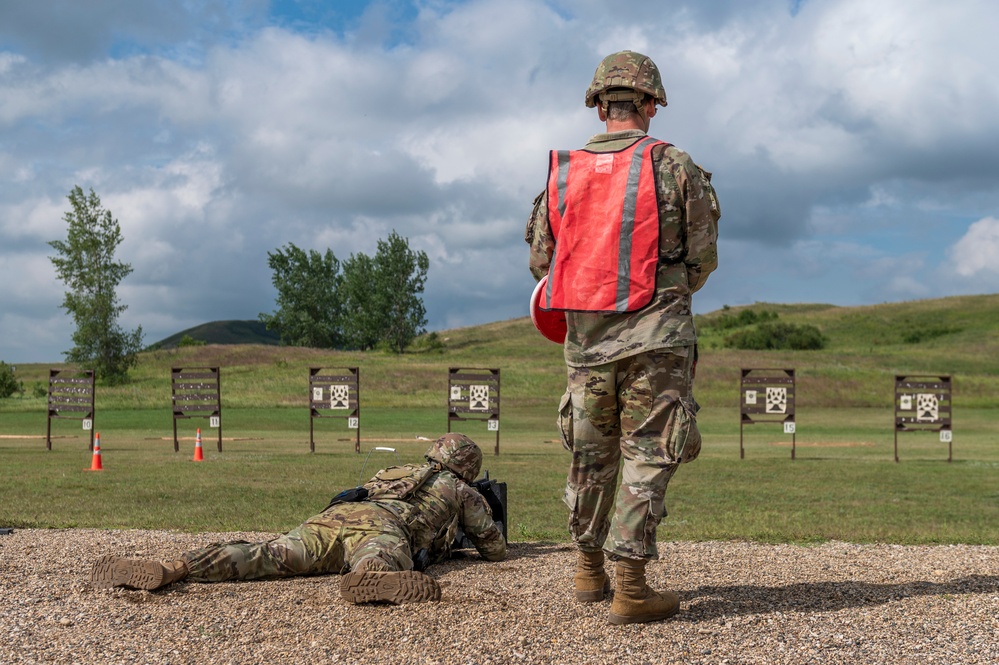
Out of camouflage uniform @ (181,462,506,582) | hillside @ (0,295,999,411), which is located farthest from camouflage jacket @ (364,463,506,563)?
hillside @ (0,295,999,411)

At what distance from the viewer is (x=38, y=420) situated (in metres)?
39.7

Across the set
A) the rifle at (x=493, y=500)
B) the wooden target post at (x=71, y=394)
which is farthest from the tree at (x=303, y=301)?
the rifle at (x=493, y=500)

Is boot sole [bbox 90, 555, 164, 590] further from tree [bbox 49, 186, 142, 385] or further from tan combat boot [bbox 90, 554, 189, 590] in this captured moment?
tree [bbox 49, 186, 142, 385]

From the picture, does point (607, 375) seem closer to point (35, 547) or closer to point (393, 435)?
point (35, 547)

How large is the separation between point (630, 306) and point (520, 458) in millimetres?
17961

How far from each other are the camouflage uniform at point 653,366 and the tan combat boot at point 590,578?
45 cm

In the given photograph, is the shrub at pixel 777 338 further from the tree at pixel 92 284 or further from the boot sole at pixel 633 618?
the boot sole at pixel 633 618

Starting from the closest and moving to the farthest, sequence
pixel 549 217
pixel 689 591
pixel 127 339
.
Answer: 1. pixel 549 217
2. pixel 689 591
3. pixel 127 339

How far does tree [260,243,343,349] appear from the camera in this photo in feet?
368

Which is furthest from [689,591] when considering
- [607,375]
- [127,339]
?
[127,339]

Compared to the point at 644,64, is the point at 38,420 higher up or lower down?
lower down

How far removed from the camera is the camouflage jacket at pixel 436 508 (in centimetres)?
691

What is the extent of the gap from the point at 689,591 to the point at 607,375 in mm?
1612

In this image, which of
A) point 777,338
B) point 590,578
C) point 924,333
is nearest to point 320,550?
point 590,578
